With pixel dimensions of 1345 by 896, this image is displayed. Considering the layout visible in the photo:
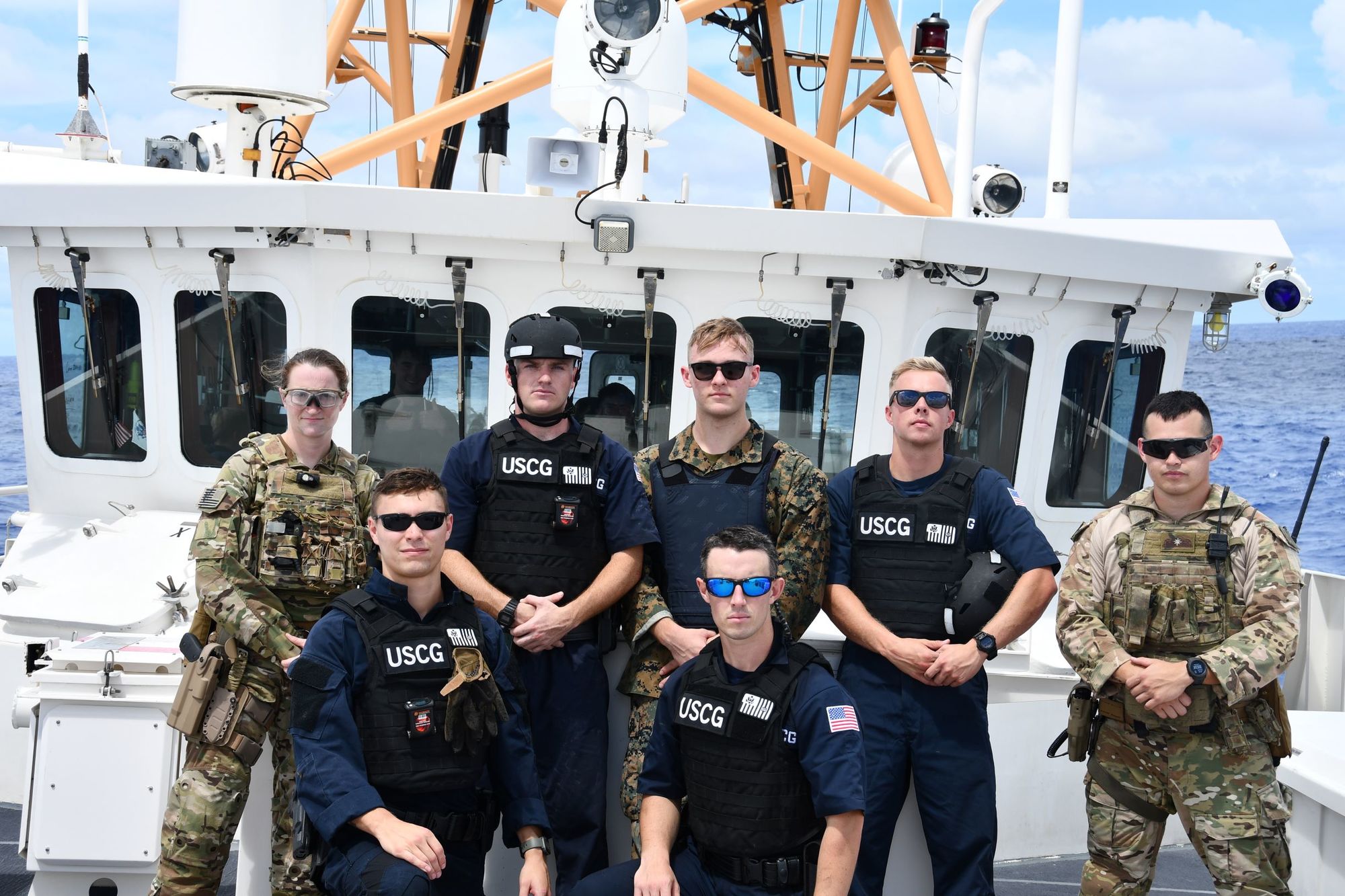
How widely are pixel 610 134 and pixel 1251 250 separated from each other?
345cm

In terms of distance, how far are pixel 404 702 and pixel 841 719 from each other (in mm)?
1307

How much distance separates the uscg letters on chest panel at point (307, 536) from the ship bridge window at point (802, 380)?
2723mm

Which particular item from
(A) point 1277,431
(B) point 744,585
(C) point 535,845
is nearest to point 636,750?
(C) point 535,845

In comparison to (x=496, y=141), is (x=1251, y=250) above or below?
below

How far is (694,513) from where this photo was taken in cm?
460

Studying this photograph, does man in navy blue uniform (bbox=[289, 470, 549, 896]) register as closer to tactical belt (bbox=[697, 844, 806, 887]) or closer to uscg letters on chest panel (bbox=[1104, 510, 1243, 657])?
tactical belt (bbox=[697, 844, 806, 887])

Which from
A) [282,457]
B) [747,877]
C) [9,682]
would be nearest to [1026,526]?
[747,877]

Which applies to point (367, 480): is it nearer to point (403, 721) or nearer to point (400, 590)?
point (400, 590)

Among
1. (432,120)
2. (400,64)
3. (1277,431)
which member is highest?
(400,64)

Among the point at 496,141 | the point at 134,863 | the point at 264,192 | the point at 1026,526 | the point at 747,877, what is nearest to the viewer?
the point at 747,877

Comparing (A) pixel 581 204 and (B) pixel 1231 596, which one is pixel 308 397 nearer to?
(A) pixel 581 204

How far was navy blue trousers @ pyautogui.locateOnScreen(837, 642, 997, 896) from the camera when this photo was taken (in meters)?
4.45

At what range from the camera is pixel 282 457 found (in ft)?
15.1

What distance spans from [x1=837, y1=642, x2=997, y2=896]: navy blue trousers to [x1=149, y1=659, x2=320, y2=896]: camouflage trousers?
6.38 feet
